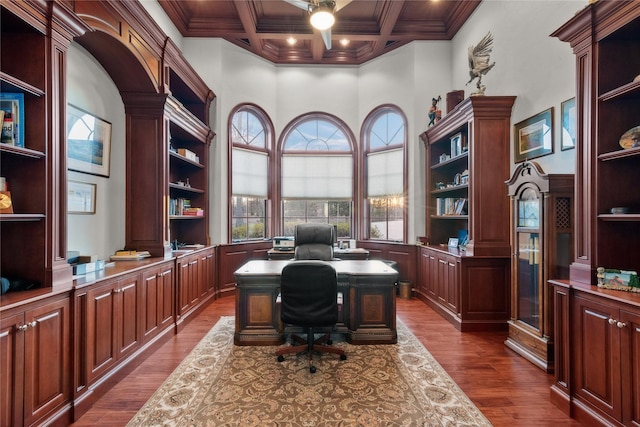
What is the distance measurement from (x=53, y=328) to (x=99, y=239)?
4.64 feet

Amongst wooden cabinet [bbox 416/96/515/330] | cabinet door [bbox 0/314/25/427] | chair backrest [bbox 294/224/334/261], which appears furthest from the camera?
chair backrest [bbox 294/224/334/261]

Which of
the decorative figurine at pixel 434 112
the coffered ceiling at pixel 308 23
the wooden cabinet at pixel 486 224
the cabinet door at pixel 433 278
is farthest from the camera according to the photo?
the decorative figurine at pixel 434 112

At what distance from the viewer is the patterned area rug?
2109 millimetres

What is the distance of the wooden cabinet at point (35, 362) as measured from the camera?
1677 mm

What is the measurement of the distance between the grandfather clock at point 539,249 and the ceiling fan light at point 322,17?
2.32 m

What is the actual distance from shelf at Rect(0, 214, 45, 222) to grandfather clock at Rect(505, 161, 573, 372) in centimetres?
388

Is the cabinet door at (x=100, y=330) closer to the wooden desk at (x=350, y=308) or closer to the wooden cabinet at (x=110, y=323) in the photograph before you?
the wooden cabinet at (x=110, y=323)

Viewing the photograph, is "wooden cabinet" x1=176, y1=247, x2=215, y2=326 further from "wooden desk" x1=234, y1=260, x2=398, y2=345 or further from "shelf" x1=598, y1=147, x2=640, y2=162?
"shelf" x1=598, y1=147, x2=640, y2=162

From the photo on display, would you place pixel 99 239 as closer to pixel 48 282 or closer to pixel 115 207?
pixel 115 207

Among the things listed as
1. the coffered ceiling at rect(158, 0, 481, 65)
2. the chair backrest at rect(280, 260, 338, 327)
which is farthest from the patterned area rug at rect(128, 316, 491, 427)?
the coffered ceiling at rect(158, 0, 481, 65)

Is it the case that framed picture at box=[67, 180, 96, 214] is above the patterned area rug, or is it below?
above

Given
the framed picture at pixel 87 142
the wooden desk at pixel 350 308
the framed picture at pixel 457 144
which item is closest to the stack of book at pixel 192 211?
the framed picture at pixel 87 142

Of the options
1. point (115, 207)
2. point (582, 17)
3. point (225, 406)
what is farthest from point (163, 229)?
point (582, 17)

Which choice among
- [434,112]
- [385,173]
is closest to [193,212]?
[385,173]
